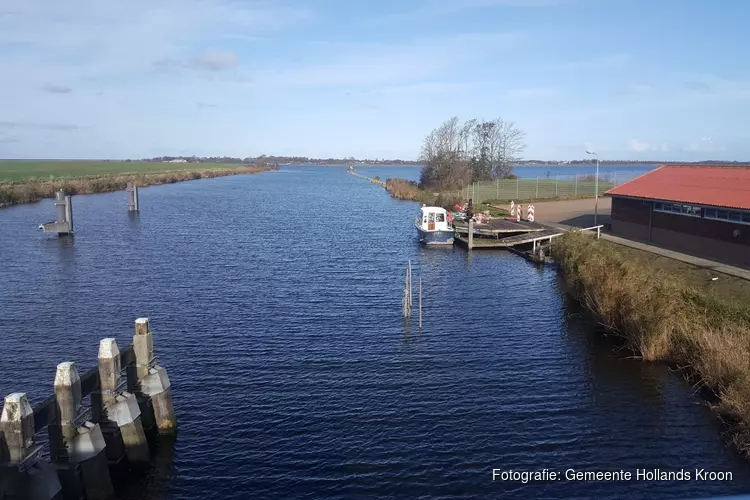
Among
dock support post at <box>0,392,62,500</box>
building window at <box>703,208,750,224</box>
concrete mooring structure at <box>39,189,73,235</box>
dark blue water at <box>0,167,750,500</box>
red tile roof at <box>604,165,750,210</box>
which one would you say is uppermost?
red tile roof at <box>604,165,750,210</box>

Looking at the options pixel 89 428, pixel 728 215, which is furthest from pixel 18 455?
pixel 728 215

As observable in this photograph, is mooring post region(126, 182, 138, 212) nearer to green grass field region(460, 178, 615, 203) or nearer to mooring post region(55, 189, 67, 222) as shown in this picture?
mooring post region(55, 189, 67, 222)

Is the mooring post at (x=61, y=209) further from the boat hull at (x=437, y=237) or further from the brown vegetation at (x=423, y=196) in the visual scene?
the brown vegetation at (x=423, y=196)

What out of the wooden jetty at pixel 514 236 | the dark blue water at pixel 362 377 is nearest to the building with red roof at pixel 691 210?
the wooden jetty at pixel 514 236

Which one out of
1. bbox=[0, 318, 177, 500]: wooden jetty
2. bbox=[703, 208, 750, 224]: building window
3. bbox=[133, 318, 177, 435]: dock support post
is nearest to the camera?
bbox=[0, 318, 177, 500]: wooden jetty

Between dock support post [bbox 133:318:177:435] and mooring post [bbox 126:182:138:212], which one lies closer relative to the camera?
dock support post [bbox 133:318:177:435]

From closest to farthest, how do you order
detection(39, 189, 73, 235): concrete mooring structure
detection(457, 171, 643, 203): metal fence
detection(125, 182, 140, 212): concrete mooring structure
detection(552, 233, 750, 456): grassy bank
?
1. detection(552, 233, 750, 456): grassy bank
2. detection(39, 189, 73, 235): concrete mooring structure
3. detection(125, 182, 140, 212): concrete mooring structure
4. detection(457, 171, 643, 203): metal fence

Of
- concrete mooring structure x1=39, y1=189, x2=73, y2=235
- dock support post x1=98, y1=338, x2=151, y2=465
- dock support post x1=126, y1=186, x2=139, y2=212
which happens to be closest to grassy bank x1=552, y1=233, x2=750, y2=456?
dock support post x1=98, y1=338, x2=151, y2=465

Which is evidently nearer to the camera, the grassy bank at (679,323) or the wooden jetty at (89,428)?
the wooden jetty at (89,428)
